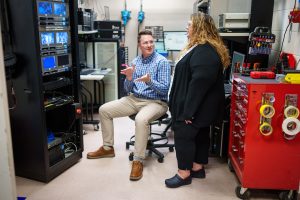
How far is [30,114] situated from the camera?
2.37 meters

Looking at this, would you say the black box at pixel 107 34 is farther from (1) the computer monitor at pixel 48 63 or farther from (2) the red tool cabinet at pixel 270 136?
(2) the red tool cabinet at pixel 270 136

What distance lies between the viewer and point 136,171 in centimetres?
260

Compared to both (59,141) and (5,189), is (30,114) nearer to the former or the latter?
(59,141)

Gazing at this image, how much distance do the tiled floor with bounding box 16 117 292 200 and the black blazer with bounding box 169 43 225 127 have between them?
55 cm

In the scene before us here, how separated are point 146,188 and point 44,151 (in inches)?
34.3

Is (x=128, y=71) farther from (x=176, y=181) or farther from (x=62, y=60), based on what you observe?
(x=176, y=181)

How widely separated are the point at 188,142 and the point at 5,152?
1.42 meters

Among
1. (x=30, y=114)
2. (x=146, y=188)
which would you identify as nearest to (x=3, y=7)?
(x=30, y=114)

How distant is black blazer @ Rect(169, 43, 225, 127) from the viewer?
221 centimetres

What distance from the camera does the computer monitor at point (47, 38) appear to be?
2336 millimetres

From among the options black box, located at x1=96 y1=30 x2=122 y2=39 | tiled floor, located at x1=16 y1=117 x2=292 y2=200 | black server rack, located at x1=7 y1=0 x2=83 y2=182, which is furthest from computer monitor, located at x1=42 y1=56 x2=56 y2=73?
black box, located at x1=96 y1=30 x2=122 y2=39

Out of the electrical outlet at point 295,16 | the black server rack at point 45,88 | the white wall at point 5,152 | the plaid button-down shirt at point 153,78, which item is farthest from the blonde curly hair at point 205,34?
the white wall at point 5,152

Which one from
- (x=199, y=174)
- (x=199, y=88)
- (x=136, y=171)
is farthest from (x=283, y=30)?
(x=136, y=171)

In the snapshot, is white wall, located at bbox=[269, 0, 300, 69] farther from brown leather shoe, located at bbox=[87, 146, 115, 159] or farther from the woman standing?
brown leather shoe, located at bbox=[87, 146, 115, 159]
